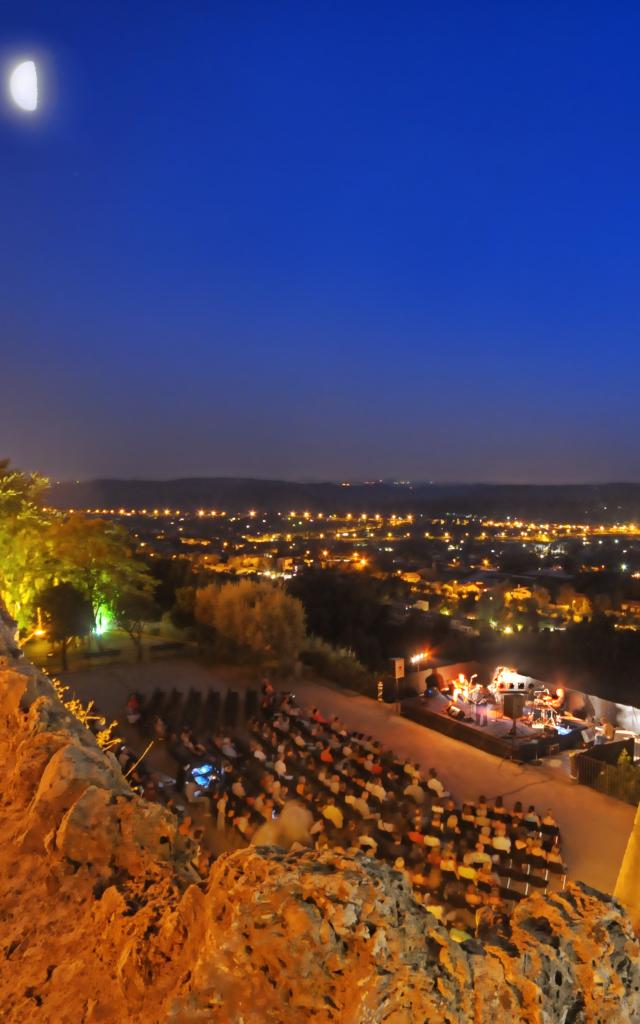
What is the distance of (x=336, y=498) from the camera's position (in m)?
168

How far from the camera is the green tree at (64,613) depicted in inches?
833

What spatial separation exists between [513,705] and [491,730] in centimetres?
104

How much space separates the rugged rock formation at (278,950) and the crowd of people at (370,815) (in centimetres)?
507

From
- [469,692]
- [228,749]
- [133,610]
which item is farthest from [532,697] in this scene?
[133,610]

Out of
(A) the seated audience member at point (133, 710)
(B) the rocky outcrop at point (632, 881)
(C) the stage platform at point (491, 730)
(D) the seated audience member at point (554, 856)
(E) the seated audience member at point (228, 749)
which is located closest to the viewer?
(B) the rocky outcrop at point (632, 881)

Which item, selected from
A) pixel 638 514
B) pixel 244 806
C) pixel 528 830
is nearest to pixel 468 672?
pixel 528 830

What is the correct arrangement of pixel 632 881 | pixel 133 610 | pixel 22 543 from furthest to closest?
pixel 133 610
pixel 22 543
pixel 632 881

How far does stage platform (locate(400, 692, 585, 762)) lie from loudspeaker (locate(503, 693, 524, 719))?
0.64ft

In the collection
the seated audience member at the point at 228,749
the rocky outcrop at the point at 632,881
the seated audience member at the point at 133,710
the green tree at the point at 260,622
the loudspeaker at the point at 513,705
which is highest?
the rocky outcrop at the point at 632,881

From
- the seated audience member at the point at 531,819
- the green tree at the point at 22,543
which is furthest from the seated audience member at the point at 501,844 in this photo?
the green tree at the point at 22,543

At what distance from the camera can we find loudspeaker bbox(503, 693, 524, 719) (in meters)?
17.4

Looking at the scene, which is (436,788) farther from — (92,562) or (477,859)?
(92,562)

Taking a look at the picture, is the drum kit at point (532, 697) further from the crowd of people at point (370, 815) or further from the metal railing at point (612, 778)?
the crowd of people at point (370, 815)

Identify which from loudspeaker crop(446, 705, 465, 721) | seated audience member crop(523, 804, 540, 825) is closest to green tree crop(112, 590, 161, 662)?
loudspeaker crop(446, 705, 465, 721)
